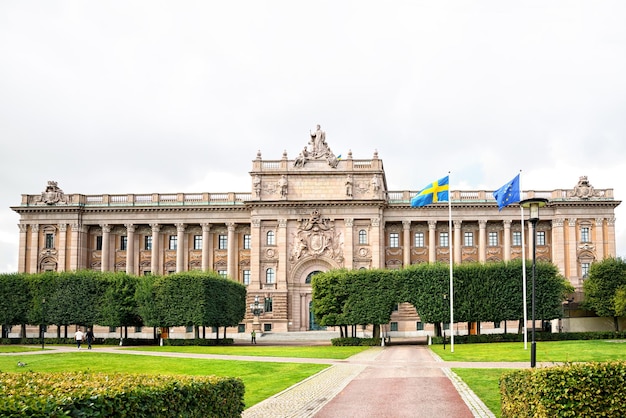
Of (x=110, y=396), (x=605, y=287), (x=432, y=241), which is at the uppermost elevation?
(x=432, y=241)

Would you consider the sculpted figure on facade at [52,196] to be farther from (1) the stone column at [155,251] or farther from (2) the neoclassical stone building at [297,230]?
(1) the stone column at [155,251]

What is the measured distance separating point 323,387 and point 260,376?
6.56m

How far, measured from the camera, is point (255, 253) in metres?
95.5

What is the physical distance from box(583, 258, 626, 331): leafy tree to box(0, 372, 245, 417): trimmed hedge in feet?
221

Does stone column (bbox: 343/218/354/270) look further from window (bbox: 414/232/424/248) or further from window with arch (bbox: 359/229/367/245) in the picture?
window (bbox: 414/232/424/248)

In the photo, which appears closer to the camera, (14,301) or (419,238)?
(14,301)

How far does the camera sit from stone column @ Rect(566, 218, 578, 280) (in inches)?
3755

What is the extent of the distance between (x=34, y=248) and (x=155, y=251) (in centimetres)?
1680

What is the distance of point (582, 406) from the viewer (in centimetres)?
1617

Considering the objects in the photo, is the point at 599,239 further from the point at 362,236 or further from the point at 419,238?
the point at 362,236

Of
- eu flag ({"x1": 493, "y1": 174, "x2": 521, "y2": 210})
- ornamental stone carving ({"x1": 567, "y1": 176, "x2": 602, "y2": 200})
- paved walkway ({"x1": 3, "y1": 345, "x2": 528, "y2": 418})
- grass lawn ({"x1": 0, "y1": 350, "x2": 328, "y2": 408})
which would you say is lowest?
grass lawn ({"x1": 0, "y1": 350, "x2": 328, "y2": 408})

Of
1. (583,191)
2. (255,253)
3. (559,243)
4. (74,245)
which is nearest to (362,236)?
(255,253)

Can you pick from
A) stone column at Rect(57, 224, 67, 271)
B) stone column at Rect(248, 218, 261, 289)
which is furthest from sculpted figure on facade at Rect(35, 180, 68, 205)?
stone column at Rect(248, 218, 261, 289)

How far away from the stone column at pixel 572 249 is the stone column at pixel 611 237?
4.14m
